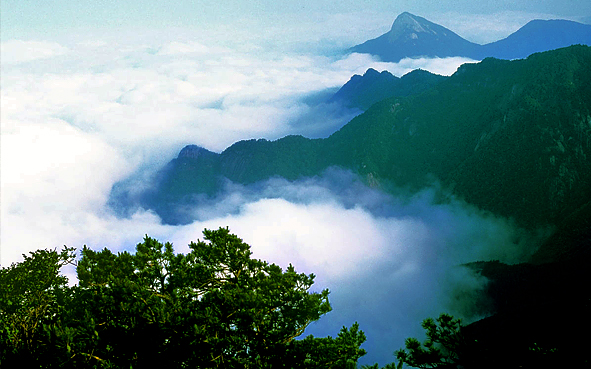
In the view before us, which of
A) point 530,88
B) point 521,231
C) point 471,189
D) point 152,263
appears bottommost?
point 152,263

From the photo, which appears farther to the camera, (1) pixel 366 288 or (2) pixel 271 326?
(1) pixel 366 288

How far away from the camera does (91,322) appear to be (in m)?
20.1

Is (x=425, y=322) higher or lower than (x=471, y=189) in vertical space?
lower

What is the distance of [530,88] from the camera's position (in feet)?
Result: 625

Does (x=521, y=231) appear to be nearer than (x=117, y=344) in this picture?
No

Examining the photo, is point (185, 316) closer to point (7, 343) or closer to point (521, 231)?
point (7, 343)

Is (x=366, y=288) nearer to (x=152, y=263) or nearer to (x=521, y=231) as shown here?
(x=521, y=231)

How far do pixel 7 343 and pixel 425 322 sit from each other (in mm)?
24013

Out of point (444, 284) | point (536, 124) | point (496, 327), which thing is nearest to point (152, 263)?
point (496, 327)

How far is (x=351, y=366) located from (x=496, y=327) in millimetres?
62447

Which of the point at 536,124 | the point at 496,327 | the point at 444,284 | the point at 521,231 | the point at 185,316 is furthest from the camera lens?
the point at 536,124

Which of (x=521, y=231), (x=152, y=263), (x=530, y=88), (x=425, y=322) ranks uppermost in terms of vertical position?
(x=530, y=88)

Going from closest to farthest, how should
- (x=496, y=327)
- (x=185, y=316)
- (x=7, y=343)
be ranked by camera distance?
(x=185, y=316)
(x=7, y=343)
(x=496, y=327)

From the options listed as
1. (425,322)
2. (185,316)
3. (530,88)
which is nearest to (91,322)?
(185,316)
